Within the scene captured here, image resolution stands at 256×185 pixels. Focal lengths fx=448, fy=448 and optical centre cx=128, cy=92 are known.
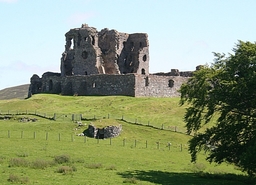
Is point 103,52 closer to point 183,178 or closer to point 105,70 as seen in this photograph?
point 105,70

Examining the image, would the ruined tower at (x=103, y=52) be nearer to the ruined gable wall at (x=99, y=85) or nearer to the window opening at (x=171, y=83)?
the ruined gable wall at (x=99, y=85)

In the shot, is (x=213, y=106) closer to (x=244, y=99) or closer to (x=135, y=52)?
(x=244, y=99)

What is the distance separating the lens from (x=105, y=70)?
100938mm

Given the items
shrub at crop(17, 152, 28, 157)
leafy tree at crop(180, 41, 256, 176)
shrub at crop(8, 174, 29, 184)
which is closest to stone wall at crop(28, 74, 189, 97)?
shrub at crop(17, 152, 28, 157)

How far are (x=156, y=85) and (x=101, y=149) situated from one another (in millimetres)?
38487

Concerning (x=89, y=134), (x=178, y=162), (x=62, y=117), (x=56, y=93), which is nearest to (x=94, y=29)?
(x=56, y=93)

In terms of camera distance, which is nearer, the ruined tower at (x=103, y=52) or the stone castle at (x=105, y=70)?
the stone castle at (x=105, y=70)

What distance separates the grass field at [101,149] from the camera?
32406mm

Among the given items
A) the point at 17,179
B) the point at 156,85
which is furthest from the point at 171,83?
the point at 17,179

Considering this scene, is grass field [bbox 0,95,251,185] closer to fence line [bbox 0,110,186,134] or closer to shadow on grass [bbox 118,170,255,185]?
shadow on grass [bbox 118,170,255,185]

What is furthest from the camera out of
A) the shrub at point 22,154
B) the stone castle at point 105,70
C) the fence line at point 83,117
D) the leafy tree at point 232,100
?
the stone castle at point 105,70

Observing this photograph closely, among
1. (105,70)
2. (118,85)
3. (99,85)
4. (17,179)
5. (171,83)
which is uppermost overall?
(105,70)

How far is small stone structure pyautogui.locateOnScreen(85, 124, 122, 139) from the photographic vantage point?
185 feet

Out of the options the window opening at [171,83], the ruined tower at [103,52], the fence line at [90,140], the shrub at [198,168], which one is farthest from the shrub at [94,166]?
the ruined tower at [103,52]
